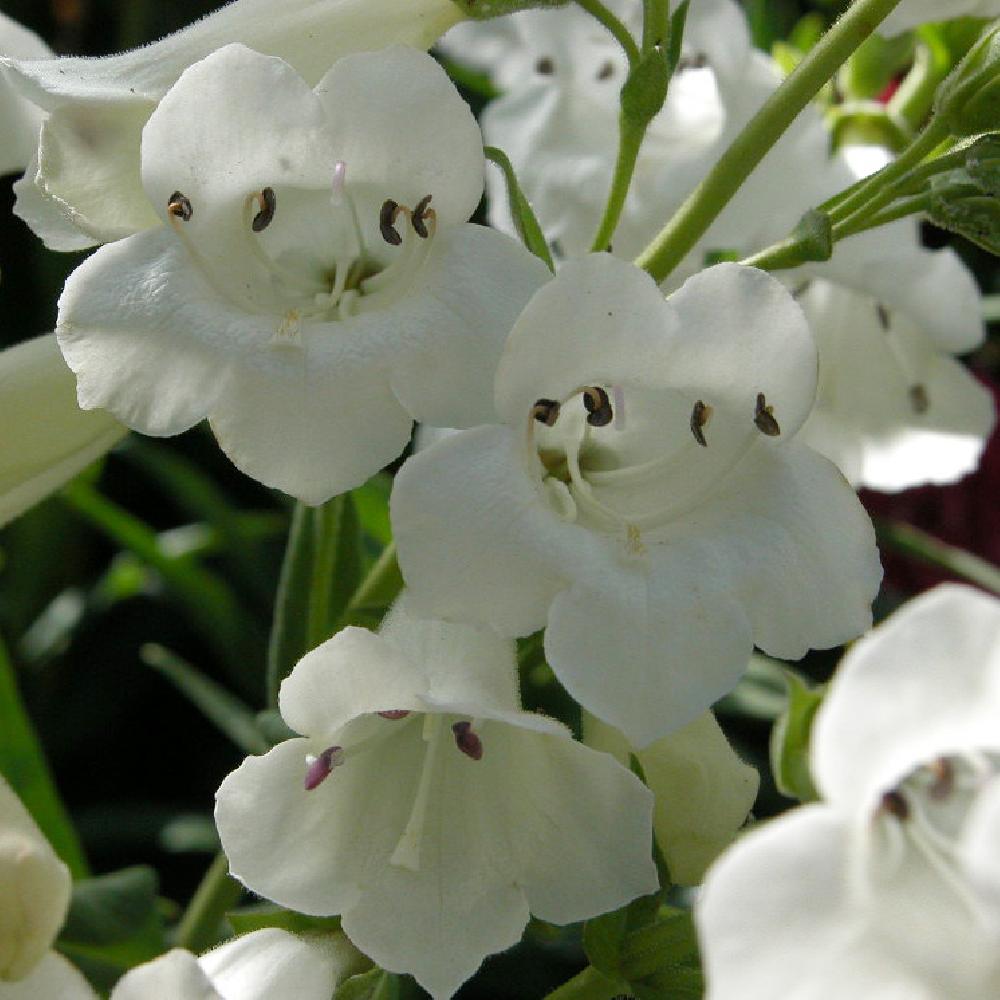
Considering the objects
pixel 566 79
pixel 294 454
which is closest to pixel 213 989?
pixel 294 454

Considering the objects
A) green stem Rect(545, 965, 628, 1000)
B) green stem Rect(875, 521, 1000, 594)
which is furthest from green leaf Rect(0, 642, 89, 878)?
green stem Rect(875, 521, 1000, 594)

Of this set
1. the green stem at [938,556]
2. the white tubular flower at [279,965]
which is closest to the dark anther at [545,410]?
the white tubular flower at [279,965]

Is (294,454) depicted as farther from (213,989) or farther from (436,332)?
(213,989)

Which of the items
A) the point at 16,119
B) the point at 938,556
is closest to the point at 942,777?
the point at 16,119

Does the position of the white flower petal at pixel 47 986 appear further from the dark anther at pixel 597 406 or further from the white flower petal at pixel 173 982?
the dark anther at pixel 597 406

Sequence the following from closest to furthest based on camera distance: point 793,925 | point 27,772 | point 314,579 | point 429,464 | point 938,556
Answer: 1. point 793,925
2. point 429,464
3. point 314,579
4. point 27,772
5. point 938,556

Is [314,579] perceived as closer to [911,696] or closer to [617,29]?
[617,29]
